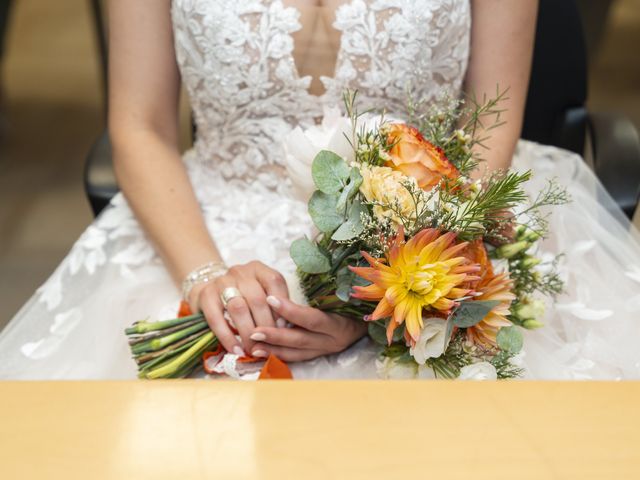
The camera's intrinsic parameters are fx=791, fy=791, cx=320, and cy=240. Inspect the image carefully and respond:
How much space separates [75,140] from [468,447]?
3200 millimetres

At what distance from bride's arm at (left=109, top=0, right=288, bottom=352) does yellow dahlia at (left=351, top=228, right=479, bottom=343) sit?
46cm

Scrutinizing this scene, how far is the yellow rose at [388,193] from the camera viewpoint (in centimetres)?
84

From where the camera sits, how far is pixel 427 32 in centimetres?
124

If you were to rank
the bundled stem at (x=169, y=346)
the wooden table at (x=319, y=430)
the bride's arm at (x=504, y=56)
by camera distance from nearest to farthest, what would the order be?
the wooden table at (x=319, y=430)
the bundled stem at (x=169, y=346)
the bride's arm at (x=504, y=56)

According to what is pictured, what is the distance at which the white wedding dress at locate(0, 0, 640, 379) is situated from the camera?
114 centimetres

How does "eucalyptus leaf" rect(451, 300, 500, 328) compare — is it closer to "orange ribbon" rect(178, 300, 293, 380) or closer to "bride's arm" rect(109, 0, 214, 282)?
"orange ribbon" rect(178, 300, 293, 380)

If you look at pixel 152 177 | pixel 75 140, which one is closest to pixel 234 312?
pixel 152 177

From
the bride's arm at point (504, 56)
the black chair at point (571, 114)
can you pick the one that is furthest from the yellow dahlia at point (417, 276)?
the black chair at point (571, 114)

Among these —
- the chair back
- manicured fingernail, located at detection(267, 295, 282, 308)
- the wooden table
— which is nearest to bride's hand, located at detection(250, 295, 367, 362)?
manicured fingernail, located at detection(267, 295, 282, 308)

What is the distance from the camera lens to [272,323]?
107 cm

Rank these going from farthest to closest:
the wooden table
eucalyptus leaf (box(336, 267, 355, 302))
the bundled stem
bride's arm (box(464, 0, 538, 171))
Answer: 1. bride's arm (box(464, 0, 538, 171))
2. the bundled stem
3. eucalyptus leaf (box(336, 267, 355, 302))
4. the wooden table

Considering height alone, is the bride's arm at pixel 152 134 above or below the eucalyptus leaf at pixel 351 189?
below

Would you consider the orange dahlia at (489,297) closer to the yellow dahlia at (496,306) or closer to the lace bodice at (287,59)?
the yellow dahlia at (496,306)

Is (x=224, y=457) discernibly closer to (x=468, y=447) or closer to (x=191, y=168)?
(x=468, y=447)
